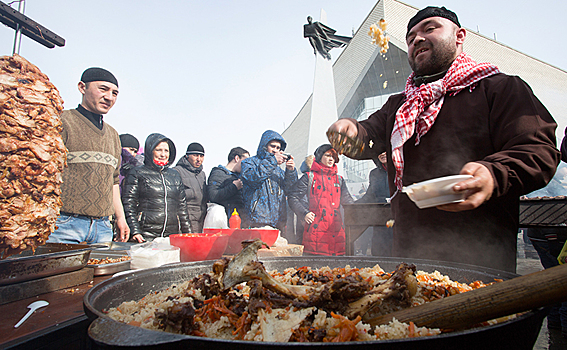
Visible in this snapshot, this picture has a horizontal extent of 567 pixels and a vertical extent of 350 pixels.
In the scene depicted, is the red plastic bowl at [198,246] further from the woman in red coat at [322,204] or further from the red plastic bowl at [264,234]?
the woman in red coat at [322,204]

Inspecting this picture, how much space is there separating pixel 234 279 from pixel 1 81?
192 cm

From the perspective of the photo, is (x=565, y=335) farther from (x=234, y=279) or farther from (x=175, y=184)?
(x=175, y=184)

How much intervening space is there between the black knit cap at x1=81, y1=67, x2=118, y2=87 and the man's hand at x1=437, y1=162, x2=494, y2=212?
394cm

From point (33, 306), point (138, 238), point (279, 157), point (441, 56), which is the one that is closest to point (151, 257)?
point (33, 306)

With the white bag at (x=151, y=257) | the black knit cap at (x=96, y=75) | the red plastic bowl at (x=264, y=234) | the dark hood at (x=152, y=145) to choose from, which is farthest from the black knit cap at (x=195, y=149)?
the white bag at (x=151, y=257)

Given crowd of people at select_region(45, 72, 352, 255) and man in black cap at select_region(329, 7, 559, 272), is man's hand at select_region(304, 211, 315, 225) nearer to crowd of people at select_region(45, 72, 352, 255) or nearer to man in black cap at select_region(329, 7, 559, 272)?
crowd of people at select_region(45, 72, 352, 255)

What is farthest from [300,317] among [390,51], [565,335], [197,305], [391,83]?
[391,83]

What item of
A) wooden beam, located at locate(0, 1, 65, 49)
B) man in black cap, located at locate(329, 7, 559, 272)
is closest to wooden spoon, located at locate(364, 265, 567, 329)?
man in black cap, located at locate(329, 7, 559, 272)

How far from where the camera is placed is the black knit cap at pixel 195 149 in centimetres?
610

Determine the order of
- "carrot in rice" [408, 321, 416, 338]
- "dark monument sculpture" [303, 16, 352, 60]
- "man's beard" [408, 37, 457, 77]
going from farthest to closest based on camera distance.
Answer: "dark monument sculpture" [303, 16, 352, 60] → "man's beard" [408, 37, 457, 77] → "carrot in rice" [408, 321, 416, 338]

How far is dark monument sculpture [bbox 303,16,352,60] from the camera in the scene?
1678cm

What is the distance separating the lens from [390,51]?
65.3 ft

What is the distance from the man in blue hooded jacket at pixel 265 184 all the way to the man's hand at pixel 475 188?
4.27m

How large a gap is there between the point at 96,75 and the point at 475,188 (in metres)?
4.06
